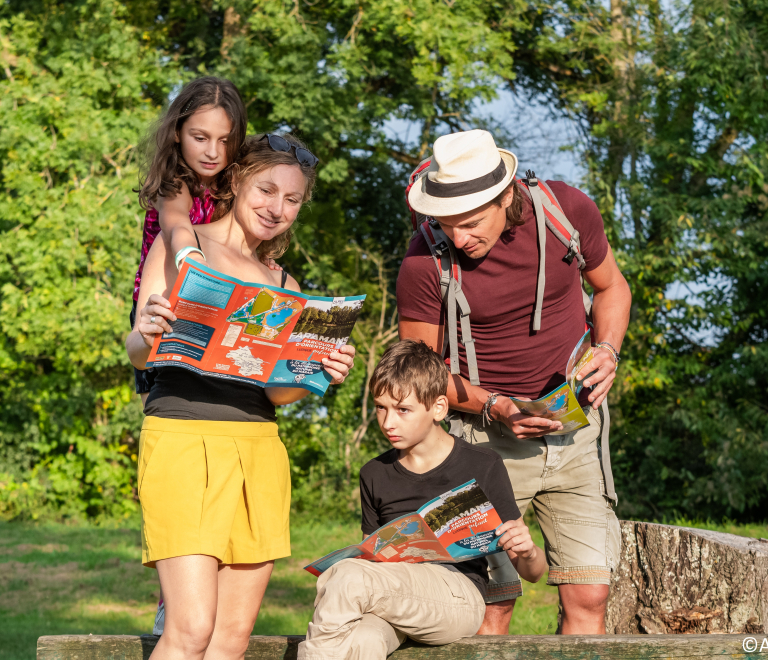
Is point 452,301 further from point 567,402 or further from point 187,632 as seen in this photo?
point 187,632

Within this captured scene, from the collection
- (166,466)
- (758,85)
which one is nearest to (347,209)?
(758,85)

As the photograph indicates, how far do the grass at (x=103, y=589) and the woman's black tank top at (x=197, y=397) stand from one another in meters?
3.46

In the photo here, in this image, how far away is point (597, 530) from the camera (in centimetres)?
310

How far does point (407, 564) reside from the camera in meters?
2.45

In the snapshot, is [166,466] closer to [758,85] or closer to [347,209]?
[758,85]

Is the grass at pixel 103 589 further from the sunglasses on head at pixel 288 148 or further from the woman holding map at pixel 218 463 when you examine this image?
the sunglasses on head at pixel 288 148

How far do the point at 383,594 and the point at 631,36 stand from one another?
10.2 m

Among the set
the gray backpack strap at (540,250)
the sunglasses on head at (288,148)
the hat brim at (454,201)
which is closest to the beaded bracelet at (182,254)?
the sunglasses on head at (288,148)

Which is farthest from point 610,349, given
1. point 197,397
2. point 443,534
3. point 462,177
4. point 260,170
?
point 197,397

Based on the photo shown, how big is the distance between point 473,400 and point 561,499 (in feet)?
1.84

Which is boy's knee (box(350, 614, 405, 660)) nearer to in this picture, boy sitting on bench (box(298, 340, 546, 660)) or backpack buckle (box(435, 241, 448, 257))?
boy sitting on bench (box(298, 340, 546, 660))

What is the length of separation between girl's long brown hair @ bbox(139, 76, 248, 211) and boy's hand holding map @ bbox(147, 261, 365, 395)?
2.06 ft

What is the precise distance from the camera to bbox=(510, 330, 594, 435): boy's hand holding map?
8.87 ft

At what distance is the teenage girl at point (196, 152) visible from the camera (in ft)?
8.75
